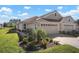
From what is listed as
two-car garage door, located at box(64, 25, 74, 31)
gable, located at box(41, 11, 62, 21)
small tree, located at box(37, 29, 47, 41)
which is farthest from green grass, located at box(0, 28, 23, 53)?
two-car garage door, located at box(64, 25, 74, 31)

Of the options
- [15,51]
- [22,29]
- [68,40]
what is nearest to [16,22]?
[22,29]

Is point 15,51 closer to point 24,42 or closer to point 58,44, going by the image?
point 24,42

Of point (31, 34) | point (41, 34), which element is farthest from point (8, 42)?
point (41, 34)

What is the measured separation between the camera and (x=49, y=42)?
330 centimetres

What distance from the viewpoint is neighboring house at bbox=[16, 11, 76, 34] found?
329 centimetres

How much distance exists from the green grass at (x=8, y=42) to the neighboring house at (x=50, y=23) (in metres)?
0.12

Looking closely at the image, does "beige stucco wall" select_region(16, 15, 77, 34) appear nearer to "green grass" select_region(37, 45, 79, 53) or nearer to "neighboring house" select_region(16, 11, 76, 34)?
"neighboring house" select_region(16, 11, 76, 34)

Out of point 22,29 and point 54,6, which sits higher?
point 54,6

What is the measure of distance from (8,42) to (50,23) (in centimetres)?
50

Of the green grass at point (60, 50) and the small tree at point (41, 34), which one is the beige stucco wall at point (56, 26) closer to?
the small tree at point (41, 34)

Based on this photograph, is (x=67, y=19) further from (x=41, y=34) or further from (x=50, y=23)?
(x=41, y=34)
